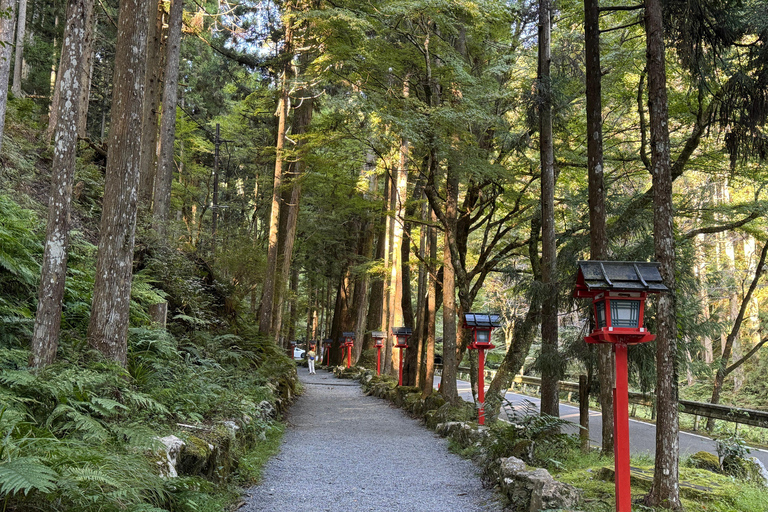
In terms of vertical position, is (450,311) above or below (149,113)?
below

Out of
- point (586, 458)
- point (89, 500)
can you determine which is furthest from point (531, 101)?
point (89, 500)

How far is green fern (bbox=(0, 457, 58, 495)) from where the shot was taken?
282cm

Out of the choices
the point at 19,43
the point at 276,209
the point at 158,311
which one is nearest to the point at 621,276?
the point at 158,311

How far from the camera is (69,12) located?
226 inches

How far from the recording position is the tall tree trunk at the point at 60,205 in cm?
529

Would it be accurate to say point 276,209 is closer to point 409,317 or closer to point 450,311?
point 409,317

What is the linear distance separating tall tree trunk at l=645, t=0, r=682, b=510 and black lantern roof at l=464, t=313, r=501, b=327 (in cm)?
527

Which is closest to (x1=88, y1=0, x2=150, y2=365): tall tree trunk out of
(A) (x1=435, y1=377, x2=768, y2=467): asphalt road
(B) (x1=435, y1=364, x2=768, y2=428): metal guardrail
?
(A) (x1=435, y1=377, x2=768, y2=467): asphalt road

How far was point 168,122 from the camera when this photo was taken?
13.1m

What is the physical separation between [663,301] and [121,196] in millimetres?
5831

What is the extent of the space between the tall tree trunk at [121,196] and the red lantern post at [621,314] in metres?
4.79

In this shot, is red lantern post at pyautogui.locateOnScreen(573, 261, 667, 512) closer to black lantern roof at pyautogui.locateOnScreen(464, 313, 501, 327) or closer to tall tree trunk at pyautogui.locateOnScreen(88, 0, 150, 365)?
tall tree trunk at pyautogui.locateOnScreen(88, 0, 150, 365)

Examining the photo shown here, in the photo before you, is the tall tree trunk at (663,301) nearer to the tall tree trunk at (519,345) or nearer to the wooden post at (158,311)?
the tall tree trunk at (519,345)

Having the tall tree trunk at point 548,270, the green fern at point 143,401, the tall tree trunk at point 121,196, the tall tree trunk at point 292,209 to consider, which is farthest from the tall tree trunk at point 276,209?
the green fern at point 143,401
